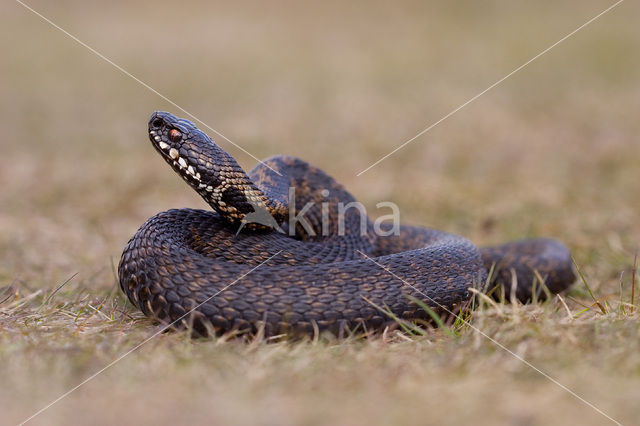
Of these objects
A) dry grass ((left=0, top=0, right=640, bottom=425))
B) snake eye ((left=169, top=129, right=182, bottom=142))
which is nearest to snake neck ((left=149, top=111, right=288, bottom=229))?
snake eye ((left=169, top=129, right=182, bottom=142))

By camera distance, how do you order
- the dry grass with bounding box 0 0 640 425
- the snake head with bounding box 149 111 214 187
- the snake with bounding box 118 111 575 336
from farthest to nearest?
1. the snake head with bounding box 149 111 214 187
2. the snake with bounding box 118 111 575 336
3. the dry grass with bounding box 0 0 640 425

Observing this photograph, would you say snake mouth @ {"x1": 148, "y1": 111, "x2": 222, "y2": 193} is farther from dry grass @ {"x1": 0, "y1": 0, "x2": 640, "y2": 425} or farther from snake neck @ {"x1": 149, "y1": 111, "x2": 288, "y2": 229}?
dry grass @ {"x1": 0, "y1": 0, "x2": 640, "y2": 425}

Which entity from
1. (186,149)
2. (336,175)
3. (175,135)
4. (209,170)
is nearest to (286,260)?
(209,170)

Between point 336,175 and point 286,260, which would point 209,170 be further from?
point 336,175

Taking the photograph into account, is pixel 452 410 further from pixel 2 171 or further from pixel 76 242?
pixel 2 171

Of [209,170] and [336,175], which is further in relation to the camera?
[336,175]

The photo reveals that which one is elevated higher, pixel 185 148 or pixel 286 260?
pixel 185 148

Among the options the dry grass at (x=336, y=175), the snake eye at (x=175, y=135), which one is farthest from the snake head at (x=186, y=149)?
the dry grass at (x=336, y=175)
